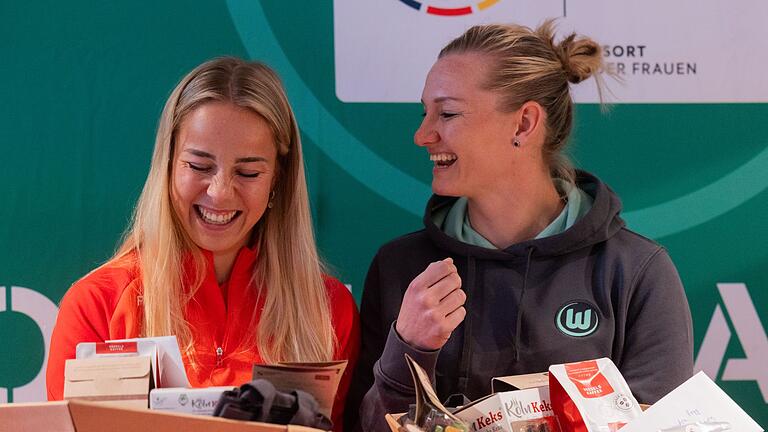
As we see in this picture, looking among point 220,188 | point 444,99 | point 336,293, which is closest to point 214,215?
point 220,188

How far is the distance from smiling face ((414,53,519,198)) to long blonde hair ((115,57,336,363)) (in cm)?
32

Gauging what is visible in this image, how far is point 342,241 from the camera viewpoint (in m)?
2.47

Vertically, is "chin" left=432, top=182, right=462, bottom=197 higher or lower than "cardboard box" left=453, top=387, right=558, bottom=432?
higher

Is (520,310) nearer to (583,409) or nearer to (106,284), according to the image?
(583,409)

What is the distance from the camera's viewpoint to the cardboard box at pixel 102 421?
4.04 feet

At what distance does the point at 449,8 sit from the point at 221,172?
828mm

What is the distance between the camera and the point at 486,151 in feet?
7.04

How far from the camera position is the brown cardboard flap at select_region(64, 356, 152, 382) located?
1.41 meters

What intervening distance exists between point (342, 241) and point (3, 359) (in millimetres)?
904

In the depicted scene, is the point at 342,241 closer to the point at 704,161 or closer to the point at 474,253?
the point at 474,253

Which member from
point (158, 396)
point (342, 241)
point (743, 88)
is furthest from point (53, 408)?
point (743, 88)

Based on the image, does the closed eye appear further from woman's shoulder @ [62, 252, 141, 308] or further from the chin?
the chin

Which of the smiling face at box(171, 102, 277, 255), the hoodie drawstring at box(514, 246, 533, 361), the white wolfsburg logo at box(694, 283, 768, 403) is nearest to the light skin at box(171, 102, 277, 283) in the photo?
the smiling face at box(171, 102, 277, 255)

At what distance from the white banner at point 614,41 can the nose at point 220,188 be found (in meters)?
0.54
